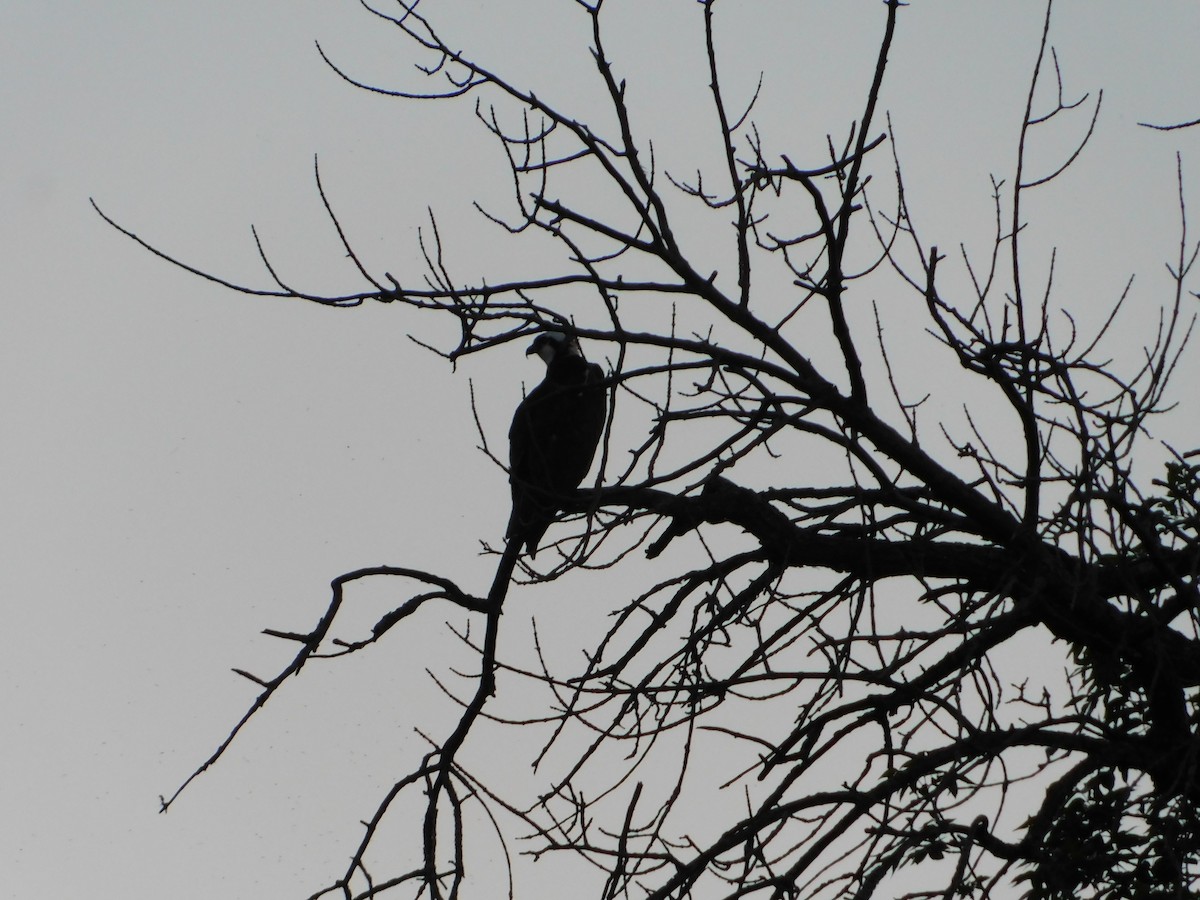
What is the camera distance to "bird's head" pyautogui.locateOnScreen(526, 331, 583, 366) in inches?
254

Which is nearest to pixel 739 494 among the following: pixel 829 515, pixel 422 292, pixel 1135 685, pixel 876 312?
pixel 829 515

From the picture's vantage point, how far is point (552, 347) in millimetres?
7066

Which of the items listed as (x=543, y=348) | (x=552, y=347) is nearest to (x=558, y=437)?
(x=552, y=347)

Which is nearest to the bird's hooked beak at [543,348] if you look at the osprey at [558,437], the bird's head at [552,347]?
the bird's head at [552,347]

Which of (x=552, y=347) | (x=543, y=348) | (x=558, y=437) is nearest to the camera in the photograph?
(x=558, y=437)

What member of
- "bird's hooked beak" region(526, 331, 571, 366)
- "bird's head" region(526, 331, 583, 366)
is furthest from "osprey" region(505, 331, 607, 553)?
"bird's hooked beak" region(526, 331, 571, 366)

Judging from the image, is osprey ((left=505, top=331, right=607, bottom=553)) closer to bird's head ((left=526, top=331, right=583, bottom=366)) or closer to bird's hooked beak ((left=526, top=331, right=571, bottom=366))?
bird's head ((left=526, top=331, right=583, bottom=366))

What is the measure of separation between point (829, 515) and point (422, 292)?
1239 mm

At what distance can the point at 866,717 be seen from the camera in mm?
2951

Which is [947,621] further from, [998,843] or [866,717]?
[998,843]

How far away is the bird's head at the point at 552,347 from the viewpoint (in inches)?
254

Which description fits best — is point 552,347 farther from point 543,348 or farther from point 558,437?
point 558,437

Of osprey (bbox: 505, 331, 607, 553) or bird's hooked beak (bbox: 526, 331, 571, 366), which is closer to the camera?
osprey (bbox: 505, 331, 607, 553)

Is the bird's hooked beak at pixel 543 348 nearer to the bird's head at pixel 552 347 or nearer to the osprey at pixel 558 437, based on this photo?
the bird's head at pixel 552 347
